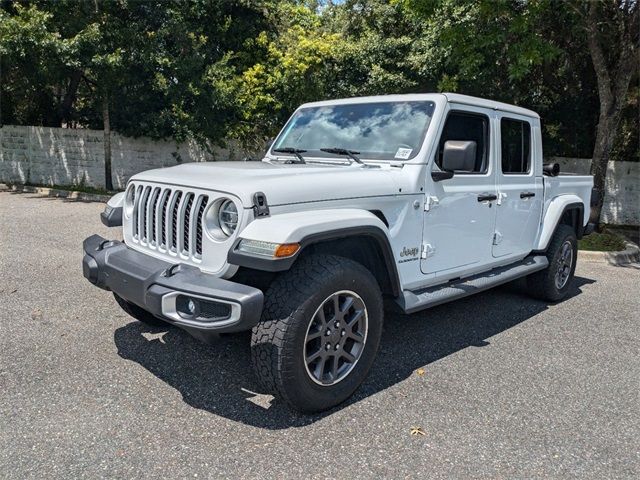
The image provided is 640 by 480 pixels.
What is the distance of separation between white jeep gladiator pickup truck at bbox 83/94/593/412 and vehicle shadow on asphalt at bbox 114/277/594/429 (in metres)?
0.22

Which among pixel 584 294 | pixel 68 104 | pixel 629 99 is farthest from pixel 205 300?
pixel 68 104

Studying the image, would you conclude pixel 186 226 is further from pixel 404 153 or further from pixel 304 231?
pixel 404 153

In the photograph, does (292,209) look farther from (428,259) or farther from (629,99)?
(629,99)

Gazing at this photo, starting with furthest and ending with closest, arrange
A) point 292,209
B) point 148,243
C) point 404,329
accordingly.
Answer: point 404,329, point 148,243, point 292,209

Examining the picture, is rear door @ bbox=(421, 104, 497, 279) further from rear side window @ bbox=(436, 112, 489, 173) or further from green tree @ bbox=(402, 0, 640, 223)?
green tree @ bbox=(402, 0, 640, 223)

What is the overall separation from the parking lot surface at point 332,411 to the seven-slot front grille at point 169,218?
71 cm

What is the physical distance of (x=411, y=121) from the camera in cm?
405

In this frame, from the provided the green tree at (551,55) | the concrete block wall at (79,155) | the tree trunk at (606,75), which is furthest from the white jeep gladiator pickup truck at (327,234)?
the concrete block wall at (79,155)

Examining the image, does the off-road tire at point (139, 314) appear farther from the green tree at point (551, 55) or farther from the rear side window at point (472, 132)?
the green tree at point (551, 55)

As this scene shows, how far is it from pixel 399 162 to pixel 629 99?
10820mm

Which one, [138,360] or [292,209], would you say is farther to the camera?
[138,360]

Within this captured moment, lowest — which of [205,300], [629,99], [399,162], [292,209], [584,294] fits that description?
[584,294]

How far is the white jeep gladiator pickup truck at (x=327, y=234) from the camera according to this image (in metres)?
2.87

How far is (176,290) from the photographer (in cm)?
283
